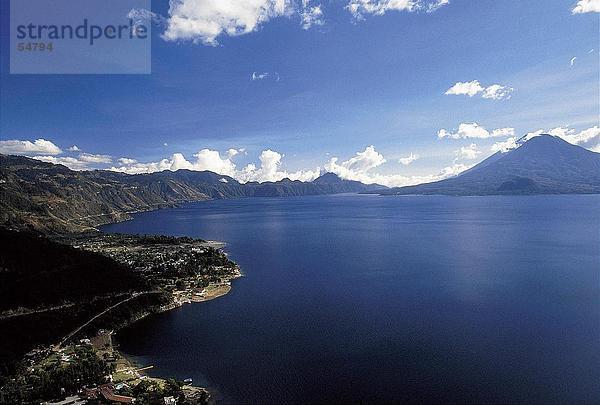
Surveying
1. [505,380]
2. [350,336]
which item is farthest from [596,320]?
[350,336]

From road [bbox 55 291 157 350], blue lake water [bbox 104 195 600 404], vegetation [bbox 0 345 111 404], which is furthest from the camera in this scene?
road [bbox 55 291 157 350]

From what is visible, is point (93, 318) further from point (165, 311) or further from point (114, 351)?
point (114, 351)

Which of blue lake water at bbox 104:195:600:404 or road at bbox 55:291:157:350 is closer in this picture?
blue lake water at bbox 104:195:600:404

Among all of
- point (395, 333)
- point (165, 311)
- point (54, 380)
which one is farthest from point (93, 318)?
point (395, 333)

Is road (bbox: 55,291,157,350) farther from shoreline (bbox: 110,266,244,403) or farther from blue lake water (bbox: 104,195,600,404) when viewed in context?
blue lake water (bbox: 104,195,600,404)

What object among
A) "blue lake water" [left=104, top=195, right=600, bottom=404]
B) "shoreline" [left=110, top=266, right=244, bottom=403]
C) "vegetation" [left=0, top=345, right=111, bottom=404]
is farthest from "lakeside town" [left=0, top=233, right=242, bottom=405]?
"blue lake water" [left=104, top=195, right=600, bottom=404]

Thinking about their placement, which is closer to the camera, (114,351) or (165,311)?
(114,351)

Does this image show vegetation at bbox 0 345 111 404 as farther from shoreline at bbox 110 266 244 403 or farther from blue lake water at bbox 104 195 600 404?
blue lake water at bbox 104 195 600 404

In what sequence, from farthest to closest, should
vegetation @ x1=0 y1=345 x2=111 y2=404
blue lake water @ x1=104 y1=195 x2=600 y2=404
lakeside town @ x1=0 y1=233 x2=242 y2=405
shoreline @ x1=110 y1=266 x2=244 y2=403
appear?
shoreline @ x1=110 y1=266 x2=244 y2=403 < blue lake water @ x1=104 y1=195 x2=600 y2=404 < lakeside town @ x1=0 y1=233 x2=242 y2=405 < vegetation @ x1=0 y1=345 x2=111 y2=404

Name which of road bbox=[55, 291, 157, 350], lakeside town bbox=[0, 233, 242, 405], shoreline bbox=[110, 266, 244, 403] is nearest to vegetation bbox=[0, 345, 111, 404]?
lakeside town bbox=[0, 233, 242, 405]

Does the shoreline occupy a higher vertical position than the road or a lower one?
lower

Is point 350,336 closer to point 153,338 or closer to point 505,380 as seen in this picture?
point 505,380

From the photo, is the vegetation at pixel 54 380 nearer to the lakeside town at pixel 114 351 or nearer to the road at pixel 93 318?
the lakeside town at pixel 114 351
